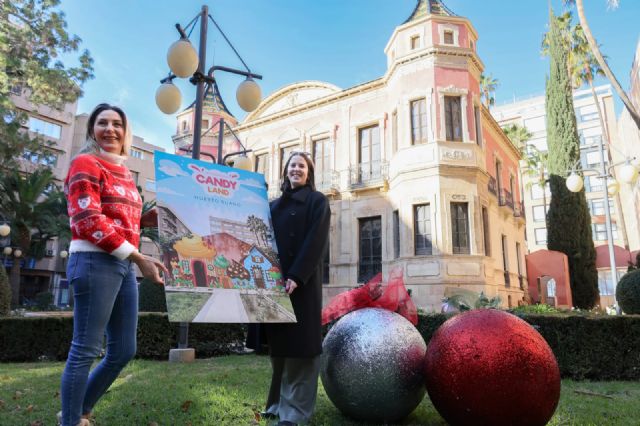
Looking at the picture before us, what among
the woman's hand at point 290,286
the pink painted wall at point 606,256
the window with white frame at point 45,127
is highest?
the window with white frame at point 45,127

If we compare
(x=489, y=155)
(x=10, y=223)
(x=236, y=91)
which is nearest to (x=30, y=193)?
(x=10, y=223)

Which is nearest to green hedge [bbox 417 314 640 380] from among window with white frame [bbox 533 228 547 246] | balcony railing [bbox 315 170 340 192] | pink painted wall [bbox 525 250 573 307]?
balcony railing [bbox 315 170 340 192]

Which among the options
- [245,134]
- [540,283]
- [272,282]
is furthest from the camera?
[245,134]

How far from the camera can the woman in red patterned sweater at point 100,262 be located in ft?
8.46

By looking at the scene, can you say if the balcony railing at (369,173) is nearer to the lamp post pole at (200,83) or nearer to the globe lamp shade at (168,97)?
the globe lamp shade at (168,97)

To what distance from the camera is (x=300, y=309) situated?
10.9 feet

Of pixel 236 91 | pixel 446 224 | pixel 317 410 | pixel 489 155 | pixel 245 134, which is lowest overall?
pixel 317 410

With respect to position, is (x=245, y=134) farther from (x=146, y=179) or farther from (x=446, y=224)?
(x=146, y=179)

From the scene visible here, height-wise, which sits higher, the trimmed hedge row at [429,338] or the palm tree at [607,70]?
the palm tree at [607,70]

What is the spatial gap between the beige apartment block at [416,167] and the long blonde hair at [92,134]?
14.4 meters

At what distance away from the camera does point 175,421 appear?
3512 mm

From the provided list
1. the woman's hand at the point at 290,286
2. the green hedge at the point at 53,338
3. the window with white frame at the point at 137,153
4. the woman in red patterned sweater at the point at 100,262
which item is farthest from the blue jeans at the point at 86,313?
the window with white frame at the point at 137,153

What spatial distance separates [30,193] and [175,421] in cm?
2684

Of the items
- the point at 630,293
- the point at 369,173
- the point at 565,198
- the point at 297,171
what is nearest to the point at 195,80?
the point at 297,171
